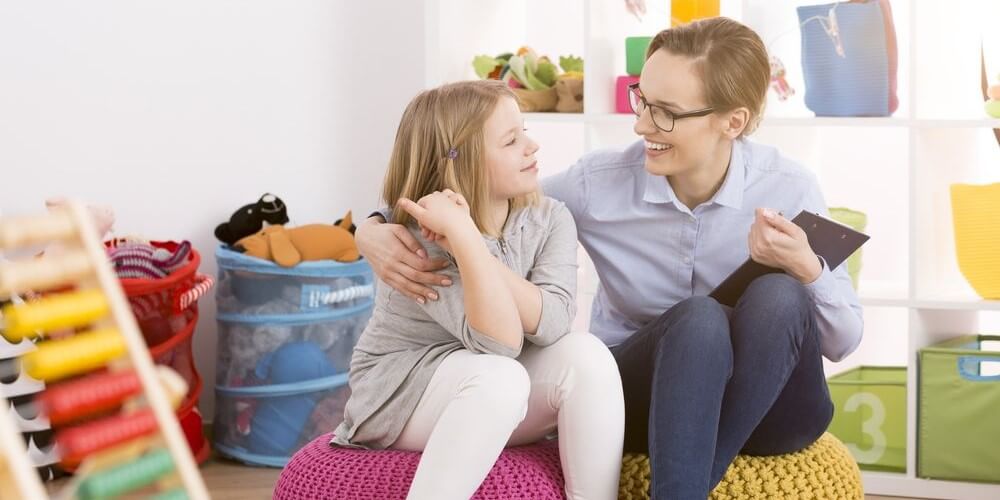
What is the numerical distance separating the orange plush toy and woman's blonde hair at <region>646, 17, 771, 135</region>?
1131mm

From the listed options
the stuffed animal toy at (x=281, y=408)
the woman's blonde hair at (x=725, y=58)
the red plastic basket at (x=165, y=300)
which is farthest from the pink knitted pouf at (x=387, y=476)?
the stuffed animal toy at (x=281, y=408)

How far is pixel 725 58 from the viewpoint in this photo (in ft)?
6.31

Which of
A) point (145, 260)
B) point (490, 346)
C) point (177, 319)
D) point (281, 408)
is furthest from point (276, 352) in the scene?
point (490, 346)

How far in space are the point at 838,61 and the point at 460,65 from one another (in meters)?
0.88

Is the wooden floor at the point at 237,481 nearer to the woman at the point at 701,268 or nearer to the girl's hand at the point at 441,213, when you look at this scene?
the woman at the point at 701,268

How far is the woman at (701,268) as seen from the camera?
5.48ft

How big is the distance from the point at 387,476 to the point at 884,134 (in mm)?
1799

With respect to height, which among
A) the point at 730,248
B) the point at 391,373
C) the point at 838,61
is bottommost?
the point at 391,373

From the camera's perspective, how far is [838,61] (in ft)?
8.52

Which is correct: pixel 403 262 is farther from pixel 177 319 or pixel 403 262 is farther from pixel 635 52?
pixel 635 52

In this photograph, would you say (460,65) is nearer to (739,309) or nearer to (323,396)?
(323,396)

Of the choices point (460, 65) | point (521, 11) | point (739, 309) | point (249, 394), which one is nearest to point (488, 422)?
point (739, 309)

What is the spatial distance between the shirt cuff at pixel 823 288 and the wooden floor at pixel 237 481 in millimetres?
914

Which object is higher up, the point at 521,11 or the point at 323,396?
the point at 521,11
